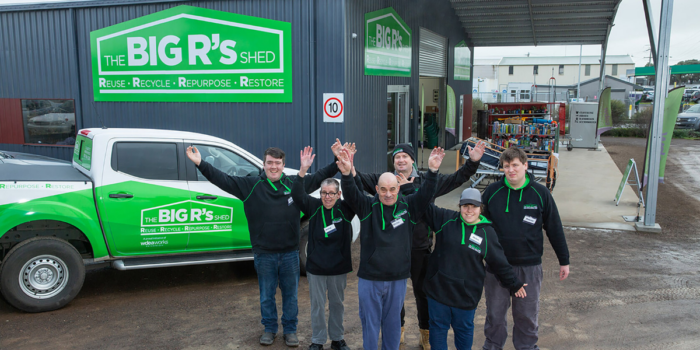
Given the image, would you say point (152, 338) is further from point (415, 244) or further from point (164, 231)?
point (415, 244)

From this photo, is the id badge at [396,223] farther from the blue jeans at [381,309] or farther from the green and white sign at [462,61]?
the green and white sign at [462,61]

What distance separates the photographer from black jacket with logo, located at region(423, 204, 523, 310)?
3994 millimetres

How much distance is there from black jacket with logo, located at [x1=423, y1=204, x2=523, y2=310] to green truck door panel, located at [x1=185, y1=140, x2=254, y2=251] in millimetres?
2786

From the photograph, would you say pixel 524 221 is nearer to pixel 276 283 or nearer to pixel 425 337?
pixel 425 337

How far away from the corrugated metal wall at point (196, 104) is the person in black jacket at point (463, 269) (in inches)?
209

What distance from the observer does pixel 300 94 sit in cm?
923

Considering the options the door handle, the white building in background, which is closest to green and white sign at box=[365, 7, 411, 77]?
the door handle

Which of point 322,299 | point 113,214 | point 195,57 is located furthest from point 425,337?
point 195,57

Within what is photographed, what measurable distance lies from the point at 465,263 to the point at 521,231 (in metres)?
0.62

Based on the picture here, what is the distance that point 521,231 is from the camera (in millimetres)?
4289

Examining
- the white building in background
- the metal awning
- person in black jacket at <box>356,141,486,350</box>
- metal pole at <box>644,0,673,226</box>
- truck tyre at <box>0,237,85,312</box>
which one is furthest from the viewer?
the white building in background

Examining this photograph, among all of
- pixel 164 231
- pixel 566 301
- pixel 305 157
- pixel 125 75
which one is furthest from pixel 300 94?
pixel 566 301

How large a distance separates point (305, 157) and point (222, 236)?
210 centimetres

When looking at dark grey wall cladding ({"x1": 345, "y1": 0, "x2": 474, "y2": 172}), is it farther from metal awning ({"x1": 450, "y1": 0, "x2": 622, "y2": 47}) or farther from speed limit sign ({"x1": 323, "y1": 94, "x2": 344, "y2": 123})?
metal awning ({"x1": 450, "y1": 0, "x2": 622, "y2": 47})
